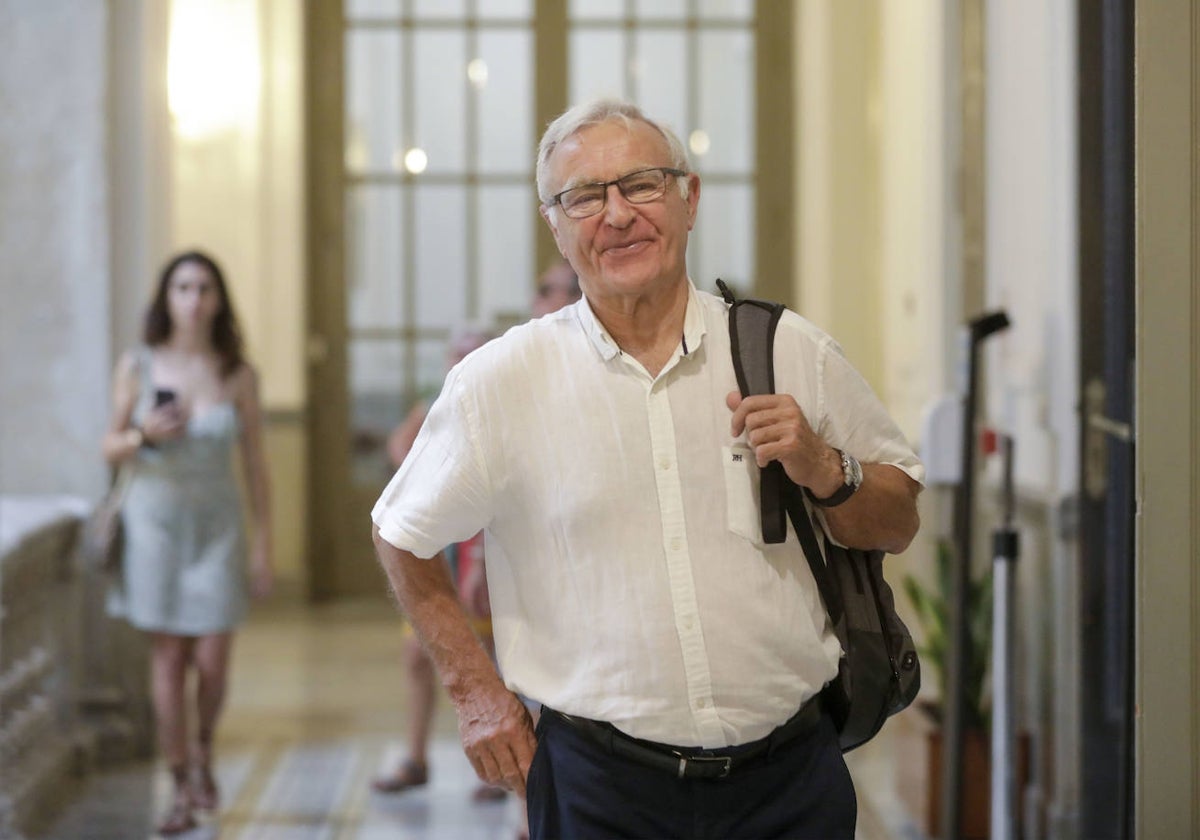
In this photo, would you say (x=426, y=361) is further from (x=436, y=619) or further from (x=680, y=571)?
(x=680, y=571)

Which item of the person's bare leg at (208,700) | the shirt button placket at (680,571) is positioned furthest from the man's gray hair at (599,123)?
the person's bare leg at (208,700)

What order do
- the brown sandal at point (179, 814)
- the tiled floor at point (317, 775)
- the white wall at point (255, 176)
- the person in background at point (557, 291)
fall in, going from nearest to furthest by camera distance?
the person in background at point (557, 291) < the brown sandal at point (179, 814) < the tiled floor at point (317, 775) < the white wall at point (255, 176)

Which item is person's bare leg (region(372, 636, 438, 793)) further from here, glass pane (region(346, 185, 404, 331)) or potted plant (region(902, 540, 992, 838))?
glass pane (region(346, 185, 404, 331))

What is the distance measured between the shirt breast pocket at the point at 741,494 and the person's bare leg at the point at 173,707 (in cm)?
310

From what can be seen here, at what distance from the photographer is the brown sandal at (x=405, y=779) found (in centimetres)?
530

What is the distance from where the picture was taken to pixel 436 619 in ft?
7.52

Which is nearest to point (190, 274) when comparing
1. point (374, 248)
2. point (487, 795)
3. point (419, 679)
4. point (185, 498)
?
point (185, 498)

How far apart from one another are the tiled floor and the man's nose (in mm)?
2990

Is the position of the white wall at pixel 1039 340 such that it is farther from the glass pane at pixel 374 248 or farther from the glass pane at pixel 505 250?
the glass pane at pixel 374 248

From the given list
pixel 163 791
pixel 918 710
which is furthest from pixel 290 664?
pixel 918 710

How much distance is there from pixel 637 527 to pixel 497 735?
33 centimetres

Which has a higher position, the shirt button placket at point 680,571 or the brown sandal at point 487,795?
the shirt button placket at point 680,571

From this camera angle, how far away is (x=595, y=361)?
2230 millimetres

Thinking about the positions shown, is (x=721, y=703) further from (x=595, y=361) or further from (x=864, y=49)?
(x=864, y=49)
